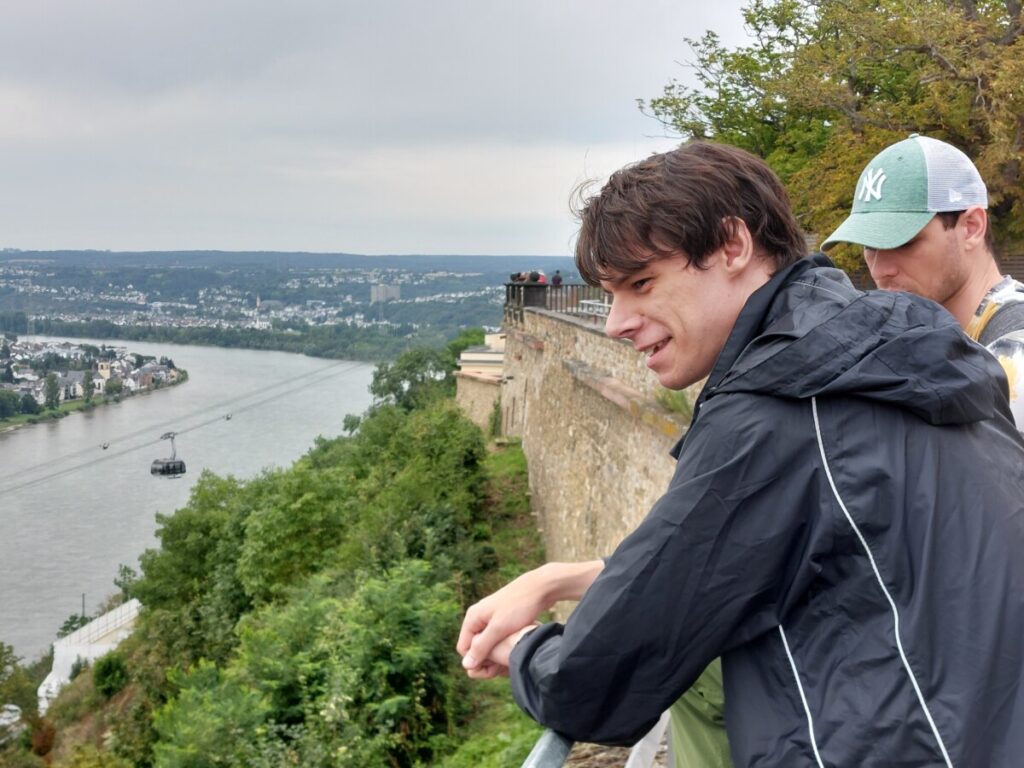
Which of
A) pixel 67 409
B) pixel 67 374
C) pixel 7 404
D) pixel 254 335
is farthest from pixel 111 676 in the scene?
pixel 254 335

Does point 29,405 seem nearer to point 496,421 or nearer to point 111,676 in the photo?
point 111,676

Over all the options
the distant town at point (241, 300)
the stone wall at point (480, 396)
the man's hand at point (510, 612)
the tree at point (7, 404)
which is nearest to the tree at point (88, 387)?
the tree at point (7, 404)

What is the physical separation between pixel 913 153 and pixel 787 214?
2.91 feet

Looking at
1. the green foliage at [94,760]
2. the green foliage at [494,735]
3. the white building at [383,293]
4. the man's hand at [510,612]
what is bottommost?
the green foliage at [94,760]

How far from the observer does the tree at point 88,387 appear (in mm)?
92188

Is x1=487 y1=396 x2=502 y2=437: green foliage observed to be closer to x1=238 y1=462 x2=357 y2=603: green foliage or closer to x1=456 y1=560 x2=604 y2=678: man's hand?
x1=238 y1=462 x2=357 y2=603: green foliage

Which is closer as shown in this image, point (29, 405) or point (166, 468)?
point (166, 468)

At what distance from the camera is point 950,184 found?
2111 millimetres

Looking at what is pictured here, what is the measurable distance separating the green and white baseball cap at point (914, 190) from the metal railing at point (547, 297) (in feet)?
46.0

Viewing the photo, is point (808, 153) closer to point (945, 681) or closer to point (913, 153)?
point (913, 153)

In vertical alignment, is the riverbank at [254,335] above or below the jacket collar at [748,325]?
below

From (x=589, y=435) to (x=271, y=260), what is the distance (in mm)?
191651

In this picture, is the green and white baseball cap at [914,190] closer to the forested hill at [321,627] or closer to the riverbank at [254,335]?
the forested hill at [321,627]

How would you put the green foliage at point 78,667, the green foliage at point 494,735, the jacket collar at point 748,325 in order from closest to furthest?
the jacket collar at point 748,325 → the green foliage at point 494,735 → the green foliage at point 78,667
